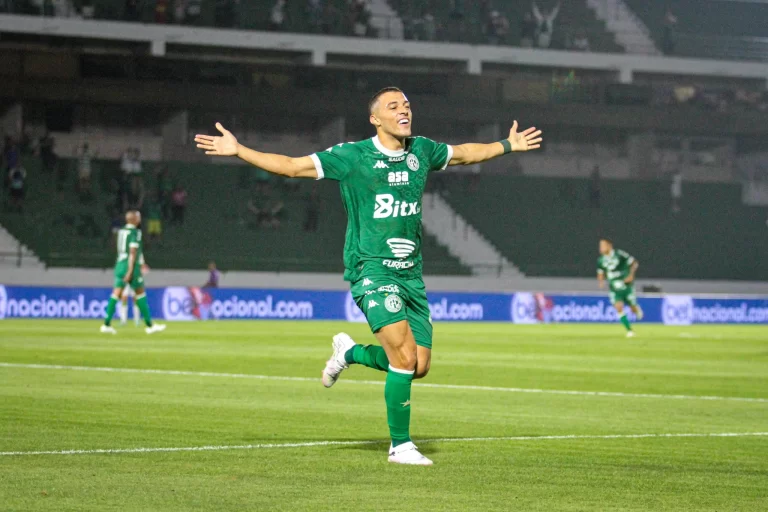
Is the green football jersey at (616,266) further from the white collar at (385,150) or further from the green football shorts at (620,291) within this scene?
the white collar at (385,150)

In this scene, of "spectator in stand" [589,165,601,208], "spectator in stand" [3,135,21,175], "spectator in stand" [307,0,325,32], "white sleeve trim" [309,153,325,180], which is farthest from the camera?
"spectator in stand" [589,165,601,208]

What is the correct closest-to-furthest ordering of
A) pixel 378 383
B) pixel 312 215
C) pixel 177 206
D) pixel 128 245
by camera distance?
pixel 378 383 → pixel 128 245 → pixel 177 206 → pixel 312 215

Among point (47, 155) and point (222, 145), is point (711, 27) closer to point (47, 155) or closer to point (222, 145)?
point (47, 155)

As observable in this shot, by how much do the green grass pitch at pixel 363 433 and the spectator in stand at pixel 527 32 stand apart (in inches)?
1410

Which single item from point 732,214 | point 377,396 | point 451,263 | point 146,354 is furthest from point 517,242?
point 377,396

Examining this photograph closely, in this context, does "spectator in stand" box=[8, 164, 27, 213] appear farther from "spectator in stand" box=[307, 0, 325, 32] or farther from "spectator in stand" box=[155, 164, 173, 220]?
"spectator in stand" box=[307, 0, 325, 32]

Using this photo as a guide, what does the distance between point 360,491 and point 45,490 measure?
1.61 meters

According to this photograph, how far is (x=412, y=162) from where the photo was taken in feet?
29.4

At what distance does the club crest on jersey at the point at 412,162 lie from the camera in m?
8.93

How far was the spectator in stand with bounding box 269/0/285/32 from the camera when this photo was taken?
52562 mm

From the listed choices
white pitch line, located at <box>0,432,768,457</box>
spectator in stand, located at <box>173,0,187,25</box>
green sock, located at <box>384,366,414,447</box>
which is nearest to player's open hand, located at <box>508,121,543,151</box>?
green sock, located at <box>384,366,414,447</box>

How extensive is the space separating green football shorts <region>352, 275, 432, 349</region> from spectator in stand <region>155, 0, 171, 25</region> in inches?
1697

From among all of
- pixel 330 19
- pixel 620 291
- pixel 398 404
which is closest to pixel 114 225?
pixel 330 19

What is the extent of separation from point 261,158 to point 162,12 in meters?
43.7
